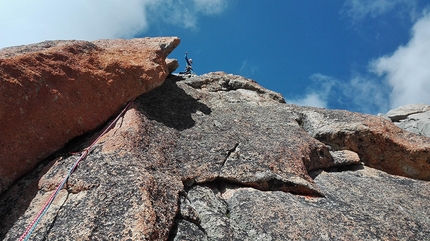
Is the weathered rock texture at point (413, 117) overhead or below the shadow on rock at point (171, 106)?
overhead

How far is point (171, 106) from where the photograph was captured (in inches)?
459

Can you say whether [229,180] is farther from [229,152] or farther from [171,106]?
[171,106]

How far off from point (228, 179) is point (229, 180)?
0.15 feet

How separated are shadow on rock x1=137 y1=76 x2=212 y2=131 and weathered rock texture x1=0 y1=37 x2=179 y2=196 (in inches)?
21.6

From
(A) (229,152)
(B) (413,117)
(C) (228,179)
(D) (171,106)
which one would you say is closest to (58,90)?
(D) (171,106)

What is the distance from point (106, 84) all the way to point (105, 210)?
488 cm

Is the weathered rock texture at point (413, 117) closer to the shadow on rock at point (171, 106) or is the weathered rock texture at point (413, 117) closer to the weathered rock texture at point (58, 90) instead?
the shadow on rock at point (171, 106)

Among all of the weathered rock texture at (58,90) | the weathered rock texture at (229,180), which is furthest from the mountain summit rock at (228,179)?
the weathered rock texture at (58,90)

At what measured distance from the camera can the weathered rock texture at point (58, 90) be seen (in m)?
8.05

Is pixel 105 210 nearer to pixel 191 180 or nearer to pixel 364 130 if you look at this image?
pixel 191 180

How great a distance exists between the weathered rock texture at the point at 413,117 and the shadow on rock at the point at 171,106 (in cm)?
2602

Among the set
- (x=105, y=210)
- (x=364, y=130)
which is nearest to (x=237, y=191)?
(x=105, y=210)

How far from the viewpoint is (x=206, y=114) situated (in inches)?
470

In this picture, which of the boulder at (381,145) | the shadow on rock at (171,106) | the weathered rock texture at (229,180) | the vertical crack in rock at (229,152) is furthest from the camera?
the boulder at (381,145)
